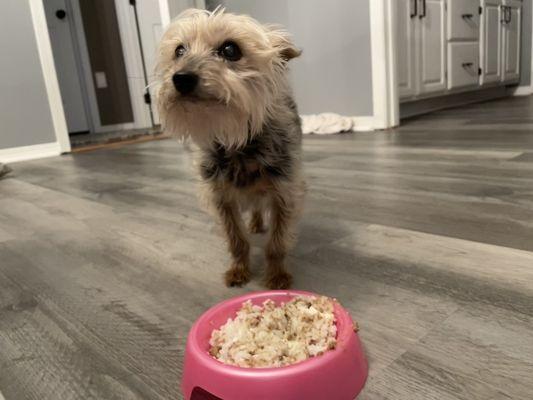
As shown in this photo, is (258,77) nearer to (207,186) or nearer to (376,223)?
(207,186)

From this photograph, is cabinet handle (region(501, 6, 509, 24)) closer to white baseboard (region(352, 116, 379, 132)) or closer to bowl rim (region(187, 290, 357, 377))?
white baseboard (region(352, 116, 379, 132))

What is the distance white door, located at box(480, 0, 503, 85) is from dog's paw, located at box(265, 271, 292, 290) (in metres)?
5.15

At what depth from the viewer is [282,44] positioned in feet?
3.86

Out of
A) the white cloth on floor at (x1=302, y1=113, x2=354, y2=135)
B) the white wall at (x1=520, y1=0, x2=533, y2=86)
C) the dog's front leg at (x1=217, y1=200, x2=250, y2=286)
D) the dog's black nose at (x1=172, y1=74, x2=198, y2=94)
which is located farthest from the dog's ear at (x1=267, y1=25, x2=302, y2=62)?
the white wall at (x1=520, y1=0, x2=533, y2=86)

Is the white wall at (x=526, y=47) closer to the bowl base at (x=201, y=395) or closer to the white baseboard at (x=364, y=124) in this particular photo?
the white baseboard at (x=364, y=124)

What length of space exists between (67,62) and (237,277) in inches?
229

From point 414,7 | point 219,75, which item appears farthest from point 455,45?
point 219,75

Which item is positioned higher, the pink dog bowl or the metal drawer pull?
the metal drawer pull

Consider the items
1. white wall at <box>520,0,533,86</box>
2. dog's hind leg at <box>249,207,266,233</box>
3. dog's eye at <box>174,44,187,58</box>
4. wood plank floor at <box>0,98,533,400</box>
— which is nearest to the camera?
wood plank floor at <box>0,98,533,400</box>

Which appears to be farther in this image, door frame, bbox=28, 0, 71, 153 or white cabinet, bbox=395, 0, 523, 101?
white cabinet, bbox=395, 0, 523, 101

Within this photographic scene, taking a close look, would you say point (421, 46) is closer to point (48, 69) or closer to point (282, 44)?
point (48, 69)

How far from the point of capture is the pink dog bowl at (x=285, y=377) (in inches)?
28.0

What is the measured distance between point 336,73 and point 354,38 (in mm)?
338

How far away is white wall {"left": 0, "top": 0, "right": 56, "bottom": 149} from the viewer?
3.86m
